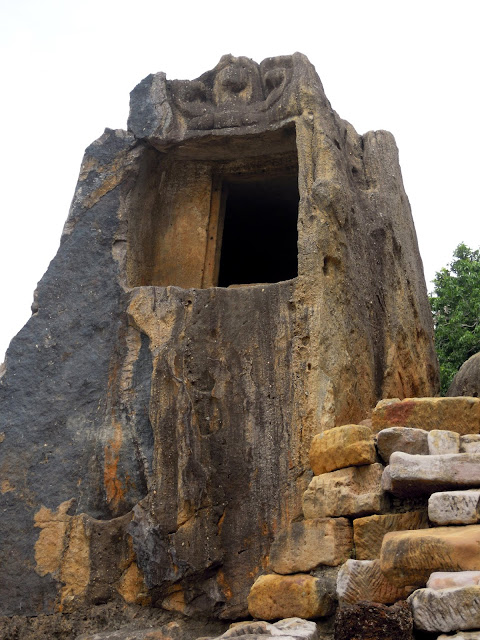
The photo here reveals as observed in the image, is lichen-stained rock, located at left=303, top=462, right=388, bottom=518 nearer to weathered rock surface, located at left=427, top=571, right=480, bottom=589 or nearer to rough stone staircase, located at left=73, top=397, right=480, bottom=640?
rough stone staircase, located at left=73, top=397, right=480, bottom=640

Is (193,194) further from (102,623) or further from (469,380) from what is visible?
(102,623)

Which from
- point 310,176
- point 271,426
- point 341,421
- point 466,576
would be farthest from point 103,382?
point 466,576

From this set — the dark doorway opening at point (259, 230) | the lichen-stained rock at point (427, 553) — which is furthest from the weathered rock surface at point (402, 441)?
the dark doorway opening at point (259, 230)

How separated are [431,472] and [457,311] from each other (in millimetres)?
8785

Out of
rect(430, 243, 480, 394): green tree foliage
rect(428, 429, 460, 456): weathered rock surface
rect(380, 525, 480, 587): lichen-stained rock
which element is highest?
rect(430, 243, 480, 394): green tree foliage

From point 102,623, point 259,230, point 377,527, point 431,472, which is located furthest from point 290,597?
point 259,230

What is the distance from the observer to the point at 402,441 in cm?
443

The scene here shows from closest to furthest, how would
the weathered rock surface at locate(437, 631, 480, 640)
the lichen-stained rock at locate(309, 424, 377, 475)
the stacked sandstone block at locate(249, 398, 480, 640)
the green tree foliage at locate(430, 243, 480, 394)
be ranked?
the weathered rock surface at locate(437, 631, 480, 640), the stacked sandstone block at locate(249, 398, 480, 640), the lichen-stained rock at locate(309, 424, 377, 475), the green tree foliage at locate(430, 243, 480, 394)

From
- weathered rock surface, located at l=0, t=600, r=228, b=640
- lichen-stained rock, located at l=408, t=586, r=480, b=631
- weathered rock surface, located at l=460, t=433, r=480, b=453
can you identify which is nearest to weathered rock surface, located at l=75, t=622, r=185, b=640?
weathered rock surface, located at l=0, t=600, r=228, b=640

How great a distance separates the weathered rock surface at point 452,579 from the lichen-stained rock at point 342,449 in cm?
103

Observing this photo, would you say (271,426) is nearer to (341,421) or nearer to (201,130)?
(341,421)

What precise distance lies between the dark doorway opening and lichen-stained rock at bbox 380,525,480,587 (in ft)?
13.3

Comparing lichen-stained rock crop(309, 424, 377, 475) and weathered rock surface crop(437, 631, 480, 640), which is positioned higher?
lichen-stained rock crop(309, 424, 377, 475)

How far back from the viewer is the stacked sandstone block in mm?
3543
